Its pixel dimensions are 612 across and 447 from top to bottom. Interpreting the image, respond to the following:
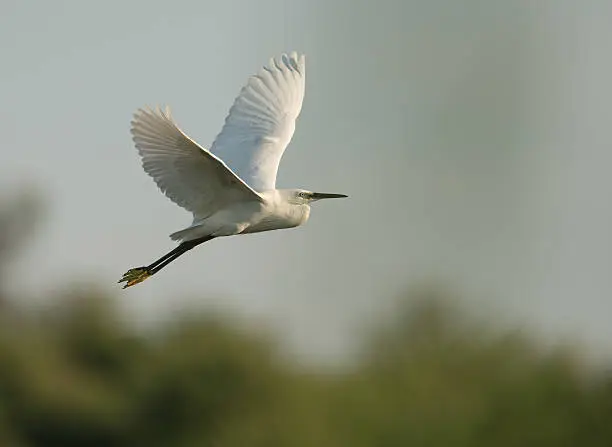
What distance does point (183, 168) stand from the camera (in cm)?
863

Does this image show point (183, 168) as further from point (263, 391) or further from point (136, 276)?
point (263, 391)

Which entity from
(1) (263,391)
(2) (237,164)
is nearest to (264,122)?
(2) (237,164)

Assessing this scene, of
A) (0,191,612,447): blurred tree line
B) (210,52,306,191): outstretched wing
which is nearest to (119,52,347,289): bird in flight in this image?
(210,52,306,191): outstretched wing

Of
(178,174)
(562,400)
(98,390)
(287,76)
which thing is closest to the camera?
(178,174)

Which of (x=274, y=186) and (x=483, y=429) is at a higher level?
(x=274, y=186)

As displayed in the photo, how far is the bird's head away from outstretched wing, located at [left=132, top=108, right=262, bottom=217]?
0.49 m

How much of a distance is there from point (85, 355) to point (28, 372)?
971mm

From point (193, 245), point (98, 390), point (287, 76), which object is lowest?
point (98, 390)

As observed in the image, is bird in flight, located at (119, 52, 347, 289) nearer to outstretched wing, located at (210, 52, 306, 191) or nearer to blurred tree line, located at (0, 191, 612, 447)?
outstretched wing, located at (210, 52, 306, 191)

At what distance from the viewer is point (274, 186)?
973cm

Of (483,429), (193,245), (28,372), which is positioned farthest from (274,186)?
(28,372)

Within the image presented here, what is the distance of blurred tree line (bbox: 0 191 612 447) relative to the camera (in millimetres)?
17094

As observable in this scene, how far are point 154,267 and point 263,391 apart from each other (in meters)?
8.36

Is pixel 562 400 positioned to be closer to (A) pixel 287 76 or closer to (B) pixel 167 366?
(B) pixel 167 366
